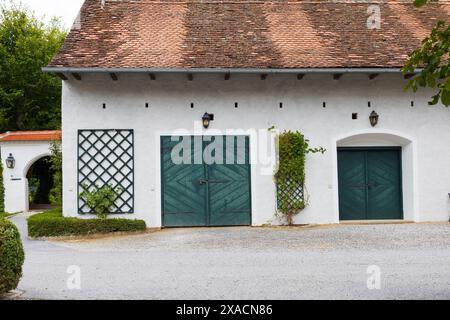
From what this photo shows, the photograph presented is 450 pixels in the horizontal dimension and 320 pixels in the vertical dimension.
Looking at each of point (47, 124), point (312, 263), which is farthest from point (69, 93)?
point (47, 124)

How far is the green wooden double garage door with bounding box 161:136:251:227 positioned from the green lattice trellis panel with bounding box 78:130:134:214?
0.76 meters

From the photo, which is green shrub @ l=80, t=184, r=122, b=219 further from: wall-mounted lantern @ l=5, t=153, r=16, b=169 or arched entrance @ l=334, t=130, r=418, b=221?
wall-mounted lantern @ l=5, t=153, r=16, b=169

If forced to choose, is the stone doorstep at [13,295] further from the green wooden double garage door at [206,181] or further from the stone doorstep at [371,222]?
the stone doorstep at [371,222]

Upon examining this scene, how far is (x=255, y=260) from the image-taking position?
7199mm

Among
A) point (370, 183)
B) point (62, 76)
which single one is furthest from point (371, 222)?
point (62, 76)

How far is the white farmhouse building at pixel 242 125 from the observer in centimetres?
1093

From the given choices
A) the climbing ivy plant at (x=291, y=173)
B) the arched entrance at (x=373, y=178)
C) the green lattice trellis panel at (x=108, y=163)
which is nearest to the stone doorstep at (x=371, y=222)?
the arched entrance at (x=373, y=178)

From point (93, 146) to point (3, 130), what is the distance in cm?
1741

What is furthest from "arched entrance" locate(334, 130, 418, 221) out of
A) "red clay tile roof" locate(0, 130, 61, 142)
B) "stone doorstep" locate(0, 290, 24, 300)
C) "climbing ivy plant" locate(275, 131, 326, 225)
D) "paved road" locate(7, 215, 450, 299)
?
"red clay tile roof" locate(0, 130, 61, 142)

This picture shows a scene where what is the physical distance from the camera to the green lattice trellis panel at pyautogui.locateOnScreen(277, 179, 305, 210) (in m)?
11.1

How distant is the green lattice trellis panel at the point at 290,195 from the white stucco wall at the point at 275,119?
0.67ft

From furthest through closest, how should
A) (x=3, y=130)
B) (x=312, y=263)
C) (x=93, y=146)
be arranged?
(x=3, y=130) < (x=93, y=146) < (x=312, y=263)
